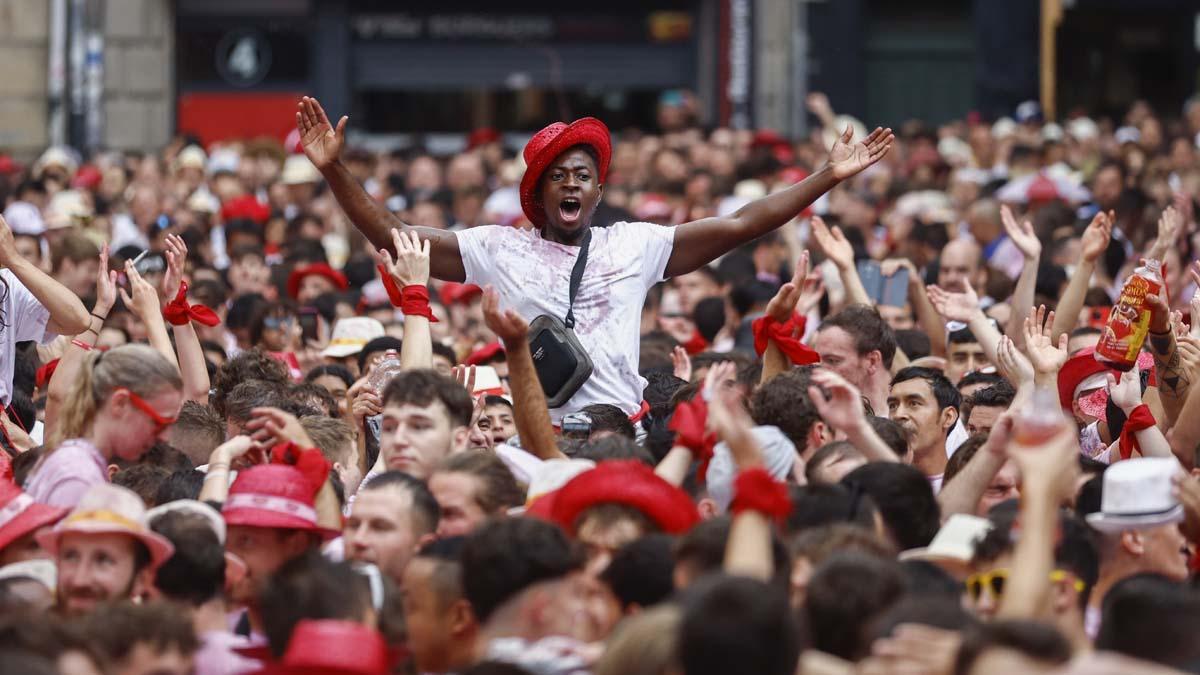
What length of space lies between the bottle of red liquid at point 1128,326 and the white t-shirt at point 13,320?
4.04m

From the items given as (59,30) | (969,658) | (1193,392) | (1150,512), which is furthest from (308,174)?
(969,658)

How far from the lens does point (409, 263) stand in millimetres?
7340

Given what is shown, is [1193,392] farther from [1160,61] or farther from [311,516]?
[1160,61]

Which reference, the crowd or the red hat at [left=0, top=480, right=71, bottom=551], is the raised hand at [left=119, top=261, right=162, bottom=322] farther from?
the red hat at [left=0, top=480, right=71, bottom=551]

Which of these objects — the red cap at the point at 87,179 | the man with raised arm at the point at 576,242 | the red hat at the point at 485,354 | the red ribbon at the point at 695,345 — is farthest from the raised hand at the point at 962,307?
the red cap at the point at 87,179

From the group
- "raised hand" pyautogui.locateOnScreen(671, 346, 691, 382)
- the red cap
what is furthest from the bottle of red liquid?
the red cap

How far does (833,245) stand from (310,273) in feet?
13.4

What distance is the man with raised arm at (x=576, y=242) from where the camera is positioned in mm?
7805

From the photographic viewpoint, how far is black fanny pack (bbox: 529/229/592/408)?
24.7 feet

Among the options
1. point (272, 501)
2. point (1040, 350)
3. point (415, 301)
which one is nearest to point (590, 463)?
point (272, 501)

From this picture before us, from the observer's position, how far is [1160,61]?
26.2m

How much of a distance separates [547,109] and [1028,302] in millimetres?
19765

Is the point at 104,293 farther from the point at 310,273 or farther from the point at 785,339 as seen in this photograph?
the point at 310,273

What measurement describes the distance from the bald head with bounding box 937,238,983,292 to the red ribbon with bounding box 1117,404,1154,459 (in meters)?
4.10
